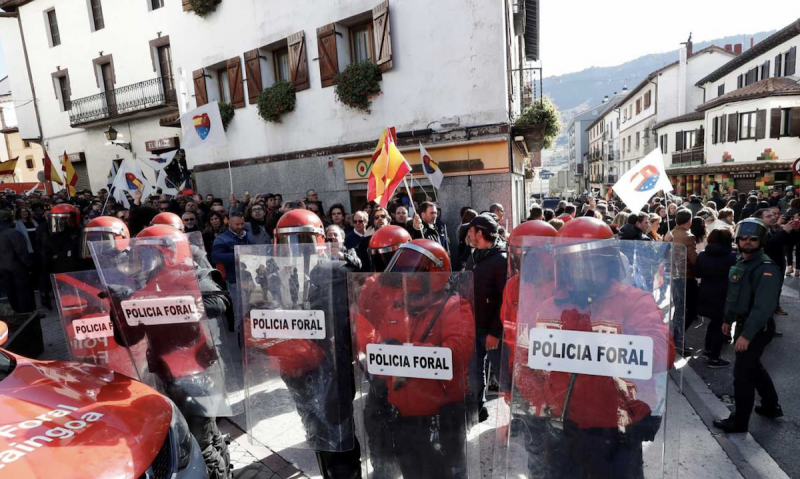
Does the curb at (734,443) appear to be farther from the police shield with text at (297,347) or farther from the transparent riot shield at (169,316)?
the transparent riot shield at (169,316)

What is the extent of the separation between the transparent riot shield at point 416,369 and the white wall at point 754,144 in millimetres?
29172

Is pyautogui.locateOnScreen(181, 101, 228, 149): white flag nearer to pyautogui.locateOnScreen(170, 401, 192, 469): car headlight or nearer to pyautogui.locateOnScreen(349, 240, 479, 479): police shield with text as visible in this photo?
pyautogui.locateOnScreen(170, 401, 192, 469): car headlight

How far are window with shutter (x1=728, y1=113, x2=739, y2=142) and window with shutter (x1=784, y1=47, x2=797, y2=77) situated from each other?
9.36ft

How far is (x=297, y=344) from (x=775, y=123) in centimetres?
2984

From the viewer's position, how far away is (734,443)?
12.3ft

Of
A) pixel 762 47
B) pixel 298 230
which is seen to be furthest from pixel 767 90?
pixel 298 230

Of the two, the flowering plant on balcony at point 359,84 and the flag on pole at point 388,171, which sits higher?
the flowering plant on balcony at point 359,84

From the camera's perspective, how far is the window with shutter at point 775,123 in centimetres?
2350

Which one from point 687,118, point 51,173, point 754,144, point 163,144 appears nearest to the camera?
point 51,173

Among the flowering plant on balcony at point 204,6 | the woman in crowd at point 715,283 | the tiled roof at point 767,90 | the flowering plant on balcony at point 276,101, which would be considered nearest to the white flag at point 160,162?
the flowering plant on balcony at point 276,101

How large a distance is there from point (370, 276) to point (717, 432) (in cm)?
358

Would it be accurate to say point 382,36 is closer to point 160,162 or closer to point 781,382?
point 160,162

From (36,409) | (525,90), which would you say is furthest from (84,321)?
(525,90)

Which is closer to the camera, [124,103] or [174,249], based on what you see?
[174,249]
